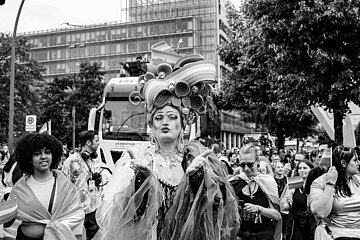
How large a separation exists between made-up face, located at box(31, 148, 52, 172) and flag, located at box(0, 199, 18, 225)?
410 mm

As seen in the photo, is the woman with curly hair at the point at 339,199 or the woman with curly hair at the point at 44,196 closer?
the woman with curly hair at the point at 44,196

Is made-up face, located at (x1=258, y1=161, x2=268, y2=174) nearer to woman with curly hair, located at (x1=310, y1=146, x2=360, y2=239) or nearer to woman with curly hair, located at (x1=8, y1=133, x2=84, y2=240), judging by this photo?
woman with curly hair, located at (x1=310, y1=146, x2=360, y2=239)

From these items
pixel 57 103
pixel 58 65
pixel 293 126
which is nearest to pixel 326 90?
pixel 293 126

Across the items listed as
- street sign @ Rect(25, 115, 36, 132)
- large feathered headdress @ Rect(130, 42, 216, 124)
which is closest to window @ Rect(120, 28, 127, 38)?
street sign @ Rect(25, 115, 36, 132)

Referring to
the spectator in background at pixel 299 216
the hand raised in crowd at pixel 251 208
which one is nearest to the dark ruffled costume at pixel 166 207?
the hand raised in crowd at pixel 251 208

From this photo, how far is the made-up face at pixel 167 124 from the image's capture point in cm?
352

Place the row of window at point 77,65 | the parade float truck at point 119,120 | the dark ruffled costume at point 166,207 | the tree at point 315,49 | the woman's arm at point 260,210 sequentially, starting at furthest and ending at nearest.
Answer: the row of window at point 77,65 → the tree at point 315,49 → the parade float truck at point 119,120 → the woman's arm at point 260,210 → the dark ruffled costume at point 166,207

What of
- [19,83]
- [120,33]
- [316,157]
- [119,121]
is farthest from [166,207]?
[120,33]

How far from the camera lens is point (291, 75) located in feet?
43.7

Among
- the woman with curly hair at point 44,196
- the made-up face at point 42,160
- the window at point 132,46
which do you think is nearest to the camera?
the woman with curly hair at point 44,196

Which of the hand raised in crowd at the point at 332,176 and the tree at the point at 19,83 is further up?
the tree at the point at 19,83

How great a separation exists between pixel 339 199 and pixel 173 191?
2.04 metres

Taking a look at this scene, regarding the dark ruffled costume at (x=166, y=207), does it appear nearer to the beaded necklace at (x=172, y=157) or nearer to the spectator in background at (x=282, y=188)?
the beaded necklace at (x=172, y=157)

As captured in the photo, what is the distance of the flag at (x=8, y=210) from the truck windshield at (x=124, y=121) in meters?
7.64
